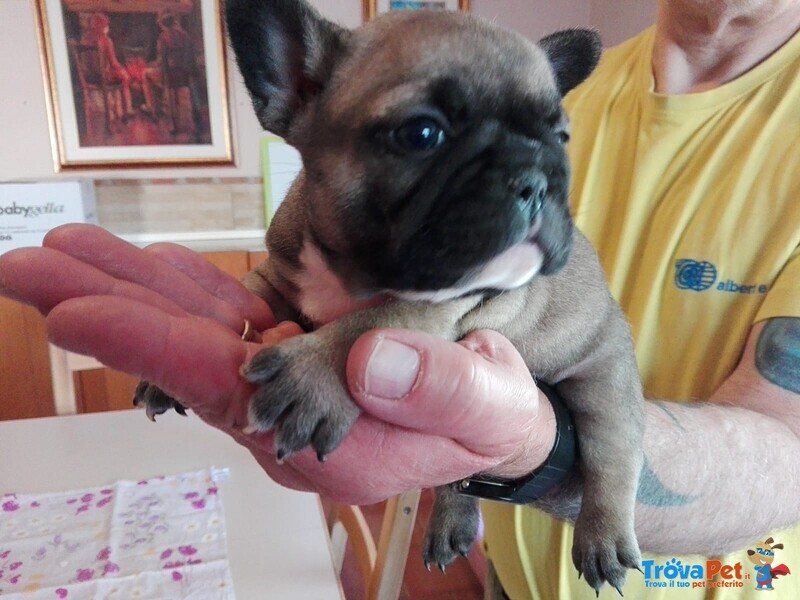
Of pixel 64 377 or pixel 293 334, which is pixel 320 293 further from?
pixel 64 377

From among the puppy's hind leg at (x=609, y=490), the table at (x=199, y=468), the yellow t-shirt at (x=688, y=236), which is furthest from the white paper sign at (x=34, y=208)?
the puppy's hind leg at (x=609, y=490)

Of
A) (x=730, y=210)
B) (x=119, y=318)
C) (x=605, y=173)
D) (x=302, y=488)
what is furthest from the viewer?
(x=605, y=173)

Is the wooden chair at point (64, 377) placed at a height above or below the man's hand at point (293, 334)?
below

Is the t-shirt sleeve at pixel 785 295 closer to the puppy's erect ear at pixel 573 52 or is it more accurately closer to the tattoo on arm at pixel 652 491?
the tattoo on arm at pixel 652 491

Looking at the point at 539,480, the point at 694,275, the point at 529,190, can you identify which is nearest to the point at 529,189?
the point at 529,190

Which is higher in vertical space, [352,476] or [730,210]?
[730,210]

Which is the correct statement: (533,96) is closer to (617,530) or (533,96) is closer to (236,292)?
(236,292)

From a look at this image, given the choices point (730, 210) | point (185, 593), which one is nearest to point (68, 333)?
point (185, 593)
